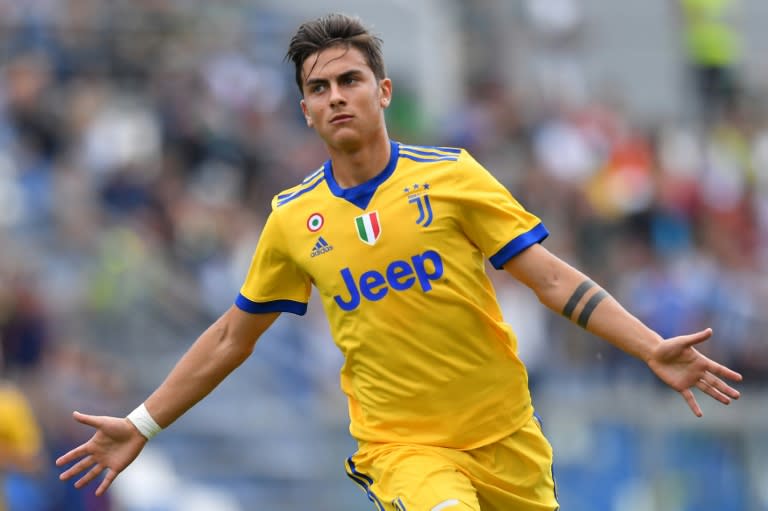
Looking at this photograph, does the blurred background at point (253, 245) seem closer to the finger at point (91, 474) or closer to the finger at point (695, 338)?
the finger at point (91, 474)

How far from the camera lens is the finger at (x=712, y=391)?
20.1 feet

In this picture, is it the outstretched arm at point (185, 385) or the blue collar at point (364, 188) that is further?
the outstretched arm at point (185, 385)

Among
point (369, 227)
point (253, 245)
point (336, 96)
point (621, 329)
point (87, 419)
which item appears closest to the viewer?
point (621, 329)

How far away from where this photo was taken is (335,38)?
259 inches

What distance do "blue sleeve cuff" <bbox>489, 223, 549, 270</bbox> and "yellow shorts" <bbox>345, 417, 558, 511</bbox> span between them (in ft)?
2.61

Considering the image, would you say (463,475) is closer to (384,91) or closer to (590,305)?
(590,305)

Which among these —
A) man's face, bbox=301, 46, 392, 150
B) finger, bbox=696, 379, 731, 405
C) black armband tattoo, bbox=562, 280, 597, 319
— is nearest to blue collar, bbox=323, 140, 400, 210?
man's face, bbox=301, 46, 392, 150


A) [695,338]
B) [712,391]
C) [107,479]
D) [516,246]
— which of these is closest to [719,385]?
[712,391]

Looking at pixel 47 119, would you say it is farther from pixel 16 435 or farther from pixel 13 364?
pixel 16 435

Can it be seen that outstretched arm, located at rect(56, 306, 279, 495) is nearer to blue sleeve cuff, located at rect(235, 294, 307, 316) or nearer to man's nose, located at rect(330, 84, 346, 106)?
blue sleeve cuff, located at rect(235, 294, 307, 316)

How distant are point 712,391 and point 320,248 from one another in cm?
170

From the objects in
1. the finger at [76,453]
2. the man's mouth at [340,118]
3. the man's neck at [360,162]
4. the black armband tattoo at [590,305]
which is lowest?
the finger at [76,453]

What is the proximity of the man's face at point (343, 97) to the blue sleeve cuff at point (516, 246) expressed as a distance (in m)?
0.72

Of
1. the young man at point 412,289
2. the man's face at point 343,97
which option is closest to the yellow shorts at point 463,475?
the young man at point 412,289
